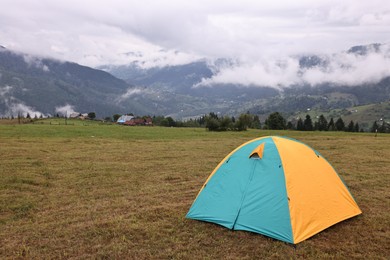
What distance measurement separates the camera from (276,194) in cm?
1002

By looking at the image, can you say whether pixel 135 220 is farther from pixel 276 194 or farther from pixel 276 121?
pixel 276 121

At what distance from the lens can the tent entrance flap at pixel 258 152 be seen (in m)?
10.9

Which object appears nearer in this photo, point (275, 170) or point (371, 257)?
point (371, 257)

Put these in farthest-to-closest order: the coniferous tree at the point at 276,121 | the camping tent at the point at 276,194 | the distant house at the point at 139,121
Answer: the distant house at the point at 139,121
the coniferous tree at the point at 276,121
the camping tent at the point at 276,194

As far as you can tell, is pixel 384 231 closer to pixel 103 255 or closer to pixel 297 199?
pixel 297 199

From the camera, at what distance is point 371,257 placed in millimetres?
8500

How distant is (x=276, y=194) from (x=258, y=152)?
154 centimetres

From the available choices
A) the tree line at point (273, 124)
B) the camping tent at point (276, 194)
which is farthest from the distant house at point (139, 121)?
the camping tent at point (276, 194)

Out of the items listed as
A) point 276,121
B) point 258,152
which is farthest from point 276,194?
point 276,121

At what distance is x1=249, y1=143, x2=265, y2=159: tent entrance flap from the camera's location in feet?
35.6

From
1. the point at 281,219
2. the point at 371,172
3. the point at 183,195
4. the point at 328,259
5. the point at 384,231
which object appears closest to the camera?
the point at 328,259

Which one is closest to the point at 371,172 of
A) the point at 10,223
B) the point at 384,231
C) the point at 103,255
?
the point at 384,231

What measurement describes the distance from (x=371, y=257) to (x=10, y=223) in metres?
10.6

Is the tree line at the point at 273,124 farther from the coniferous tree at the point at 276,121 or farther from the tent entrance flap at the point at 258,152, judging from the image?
the tent entrance flap at the point at 258,152
